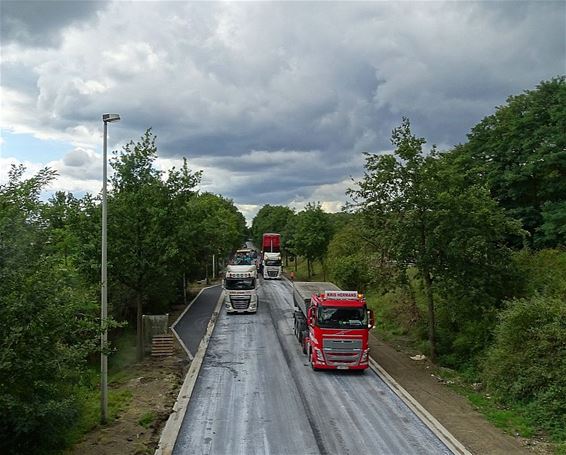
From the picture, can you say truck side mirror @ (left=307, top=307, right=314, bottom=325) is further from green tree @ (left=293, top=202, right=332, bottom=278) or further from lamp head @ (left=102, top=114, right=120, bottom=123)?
green tree @ (left=293, top=202, right=332, bottom=278)

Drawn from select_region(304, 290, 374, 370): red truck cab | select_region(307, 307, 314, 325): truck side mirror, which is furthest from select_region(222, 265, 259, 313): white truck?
select_region(304, 290, 374, 370): red truck cab

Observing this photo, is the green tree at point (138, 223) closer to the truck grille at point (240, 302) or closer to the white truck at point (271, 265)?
the truck grille at point (240, 302)

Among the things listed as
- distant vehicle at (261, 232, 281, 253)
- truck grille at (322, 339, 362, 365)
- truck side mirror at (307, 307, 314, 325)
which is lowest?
truck grille at (322, 339, 362, 365)

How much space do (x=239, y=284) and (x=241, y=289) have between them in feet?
1.28

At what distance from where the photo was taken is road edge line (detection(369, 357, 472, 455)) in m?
14.1

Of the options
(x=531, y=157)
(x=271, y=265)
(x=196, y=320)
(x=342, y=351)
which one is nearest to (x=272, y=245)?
(x=271, y=265)

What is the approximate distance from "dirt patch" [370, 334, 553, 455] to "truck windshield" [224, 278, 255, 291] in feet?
40.2

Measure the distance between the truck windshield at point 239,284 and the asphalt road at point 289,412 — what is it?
10537 millimetres

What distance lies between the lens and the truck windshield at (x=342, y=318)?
22.0 meters

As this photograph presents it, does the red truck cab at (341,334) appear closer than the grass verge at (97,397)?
No

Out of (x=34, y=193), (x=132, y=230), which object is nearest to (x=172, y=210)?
(x=132, y=230)

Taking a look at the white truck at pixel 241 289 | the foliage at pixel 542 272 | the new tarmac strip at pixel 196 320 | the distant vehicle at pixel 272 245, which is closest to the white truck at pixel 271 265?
the distant vehicle at pixel 272 245

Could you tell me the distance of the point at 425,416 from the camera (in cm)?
1669

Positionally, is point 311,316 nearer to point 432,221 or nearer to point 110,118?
point 432,221
